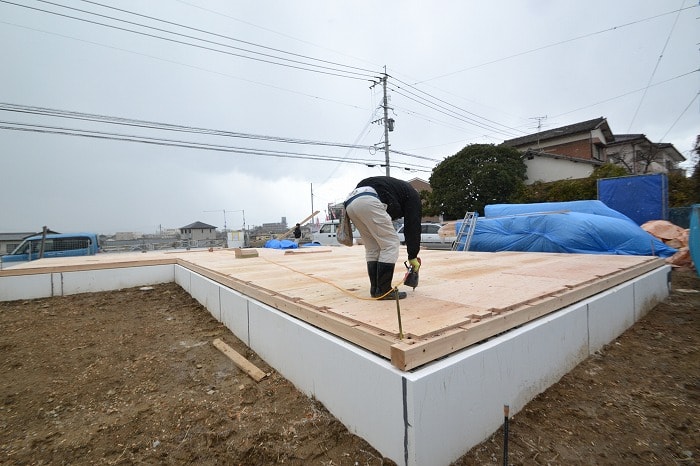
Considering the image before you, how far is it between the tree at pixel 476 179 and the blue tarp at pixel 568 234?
38.6 feet

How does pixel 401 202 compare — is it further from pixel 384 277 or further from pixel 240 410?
pixel 240 410

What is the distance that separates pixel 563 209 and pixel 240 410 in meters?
7.42

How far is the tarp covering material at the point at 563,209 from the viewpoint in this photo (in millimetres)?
6561

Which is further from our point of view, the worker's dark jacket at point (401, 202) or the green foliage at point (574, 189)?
the green foliage at point (574, 189)

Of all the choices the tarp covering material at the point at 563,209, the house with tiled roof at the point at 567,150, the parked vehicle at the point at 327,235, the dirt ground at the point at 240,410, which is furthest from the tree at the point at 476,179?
the dirt ground at the point at 240,410

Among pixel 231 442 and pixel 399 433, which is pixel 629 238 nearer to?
pixel 399 433

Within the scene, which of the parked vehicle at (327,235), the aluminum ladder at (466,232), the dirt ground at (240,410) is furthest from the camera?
the parked vehicle at (327,235)

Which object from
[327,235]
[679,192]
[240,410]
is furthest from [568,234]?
[679,192]

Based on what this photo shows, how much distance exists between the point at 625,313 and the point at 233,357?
3.77m

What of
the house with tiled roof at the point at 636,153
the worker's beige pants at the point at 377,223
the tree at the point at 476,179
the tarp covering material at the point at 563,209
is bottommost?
the worker's beige pants at the point at 377,223

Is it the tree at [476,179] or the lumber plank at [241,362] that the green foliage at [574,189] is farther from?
the lumber plank at [241,362]

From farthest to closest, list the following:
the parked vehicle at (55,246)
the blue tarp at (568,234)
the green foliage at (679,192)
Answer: the green foliage at (679,192)
the parked vehicle at (55,246)
the blue tarp at (568,234)

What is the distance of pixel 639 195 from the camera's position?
7918 mm

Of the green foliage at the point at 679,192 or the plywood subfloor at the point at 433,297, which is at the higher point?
the green foliage at the point at 679,192
